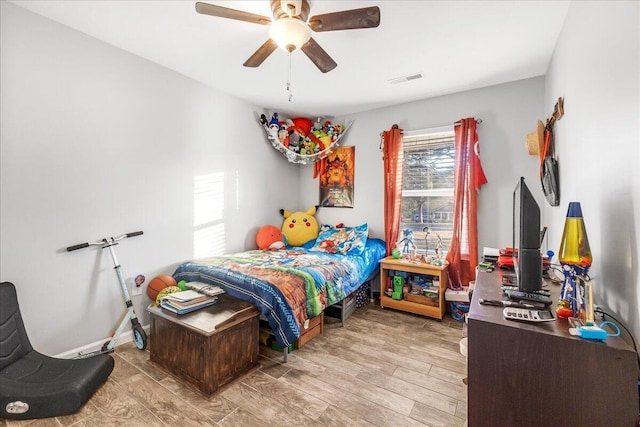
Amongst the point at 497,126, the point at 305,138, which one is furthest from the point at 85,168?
the point at 497,126

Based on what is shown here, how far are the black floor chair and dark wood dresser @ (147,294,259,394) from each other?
1.22 feet

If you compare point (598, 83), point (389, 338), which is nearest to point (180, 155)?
point (389, 338)

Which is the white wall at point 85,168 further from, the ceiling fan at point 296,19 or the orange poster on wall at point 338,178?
the orange poster on wall at point 338,178

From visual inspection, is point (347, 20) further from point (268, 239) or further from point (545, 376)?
point (268, 239)

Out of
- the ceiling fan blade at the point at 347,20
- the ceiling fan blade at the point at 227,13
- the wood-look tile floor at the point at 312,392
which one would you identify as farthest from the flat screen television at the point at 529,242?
the ceiling fan blade at the point at 227,13

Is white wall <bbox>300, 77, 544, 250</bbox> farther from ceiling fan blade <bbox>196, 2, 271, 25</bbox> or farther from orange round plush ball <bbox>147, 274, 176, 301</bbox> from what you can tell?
orange round plush ball <bbox>147, 274, 176, 301</bbox>

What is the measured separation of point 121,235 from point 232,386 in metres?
1.60

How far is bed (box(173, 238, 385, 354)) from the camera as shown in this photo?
2072 millimetres

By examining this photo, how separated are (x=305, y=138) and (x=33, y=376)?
3503 millimetres

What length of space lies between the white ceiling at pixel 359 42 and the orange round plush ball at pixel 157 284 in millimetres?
2044

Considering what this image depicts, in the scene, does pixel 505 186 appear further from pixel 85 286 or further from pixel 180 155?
pixel 85 286

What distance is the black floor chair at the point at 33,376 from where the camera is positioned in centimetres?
152

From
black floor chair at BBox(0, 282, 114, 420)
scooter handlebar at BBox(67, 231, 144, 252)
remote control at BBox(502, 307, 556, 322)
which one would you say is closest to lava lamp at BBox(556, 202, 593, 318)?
remote control at BBox(502, 307, 556, 322)

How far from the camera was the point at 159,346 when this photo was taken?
207cm
